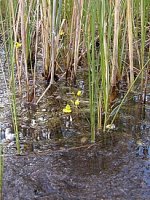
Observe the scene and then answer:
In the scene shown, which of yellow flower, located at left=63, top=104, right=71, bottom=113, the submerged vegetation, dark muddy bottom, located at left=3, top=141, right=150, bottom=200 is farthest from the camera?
yellow flower, located at left=63, top=104, right=71, bottom=113

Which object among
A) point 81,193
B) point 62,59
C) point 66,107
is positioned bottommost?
point 81,193

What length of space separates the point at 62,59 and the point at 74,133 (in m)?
0.97

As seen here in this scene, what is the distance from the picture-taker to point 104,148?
68.2 inches

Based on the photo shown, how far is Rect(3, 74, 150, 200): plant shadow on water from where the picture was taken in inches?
56.5

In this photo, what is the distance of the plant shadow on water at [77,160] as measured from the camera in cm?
144

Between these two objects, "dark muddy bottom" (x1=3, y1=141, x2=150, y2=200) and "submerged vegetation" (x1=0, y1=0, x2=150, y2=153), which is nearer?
"dark muddy bottom" (x1=3, y1=141, x2=150, y2=200)

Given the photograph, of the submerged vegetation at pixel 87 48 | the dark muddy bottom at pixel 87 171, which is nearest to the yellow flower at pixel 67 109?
the submerged vegetation at pixel 87 48

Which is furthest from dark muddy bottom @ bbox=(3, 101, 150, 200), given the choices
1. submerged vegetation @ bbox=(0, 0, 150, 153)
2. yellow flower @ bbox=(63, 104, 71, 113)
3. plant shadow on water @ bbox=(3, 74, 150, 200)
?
yellow flower @ bbox=(63, 104, 71, 113)

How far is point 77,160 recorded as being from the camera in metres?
1.64

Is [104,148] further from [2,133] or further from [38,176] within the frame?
[2,133]

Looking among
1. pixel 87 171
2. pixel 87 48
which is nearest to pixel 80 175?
pixel 87 171

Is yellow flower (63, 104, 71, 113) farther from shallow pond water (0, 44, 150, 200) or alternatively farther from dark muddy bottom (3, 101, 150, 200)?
dark muddy bottom (3, 101, 150, 200)

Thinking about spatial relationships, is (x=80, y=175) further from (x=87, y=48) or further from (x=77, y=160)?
(x=87, y=48)

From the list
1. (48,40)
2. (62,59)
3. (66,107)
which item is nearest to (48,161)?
(66,107)
